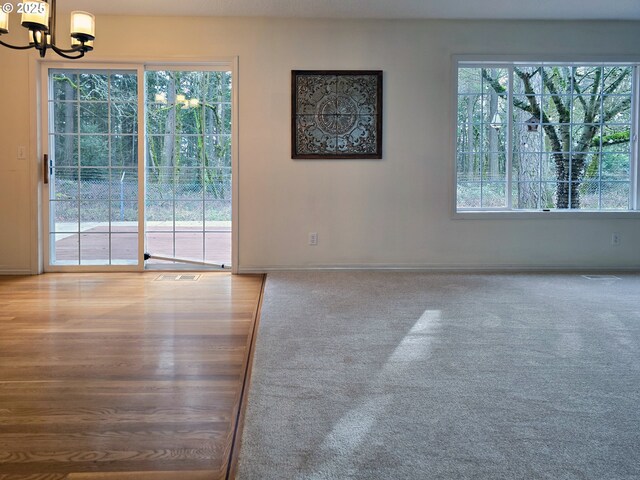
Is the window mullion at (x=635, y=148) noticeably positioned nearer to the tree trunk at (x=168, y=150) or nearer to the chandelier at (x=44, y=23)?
the tree trunk at (x=168, y=150)

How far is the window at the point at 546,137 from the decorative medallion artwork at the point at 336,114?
33.8 inches

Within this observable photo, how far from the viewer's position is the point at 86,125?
17.7 ft

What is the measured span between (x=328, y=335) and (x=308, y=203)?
2.46 meters

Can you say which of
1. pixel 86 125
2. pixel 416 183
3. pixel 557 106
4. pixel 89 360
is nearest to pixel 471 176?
pixel 416 183

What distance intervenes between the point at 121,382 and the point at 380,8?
13.1 feet

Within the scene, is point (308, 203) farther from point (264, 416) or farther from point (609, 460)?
point (609, 460)

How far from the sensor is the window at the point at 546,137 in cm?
560

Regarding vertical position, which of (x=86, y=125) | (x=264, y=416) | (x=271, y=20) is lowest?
(x=264, y=416)

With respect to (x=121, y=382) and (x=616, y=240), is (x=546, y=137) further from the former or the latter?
(x=121, y=382)

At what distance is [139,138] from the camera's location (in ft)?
17.7

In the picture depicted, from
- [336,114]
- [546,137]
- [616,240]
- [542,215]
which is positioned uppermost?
[336,114]

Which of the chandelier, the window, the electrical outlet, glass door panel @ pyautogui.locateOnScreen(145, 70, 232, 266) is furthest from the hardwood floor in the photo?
the electrical outlet

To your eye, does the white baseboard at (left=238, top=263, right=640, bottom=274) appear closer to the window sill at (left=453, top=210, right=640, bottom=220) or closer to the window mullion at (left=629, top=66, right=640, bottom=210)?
the window sill at (left=453, top=210, right=640, bottom=220)

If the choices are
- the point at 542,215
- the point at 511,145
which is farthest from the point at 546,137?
the point at 542,215
